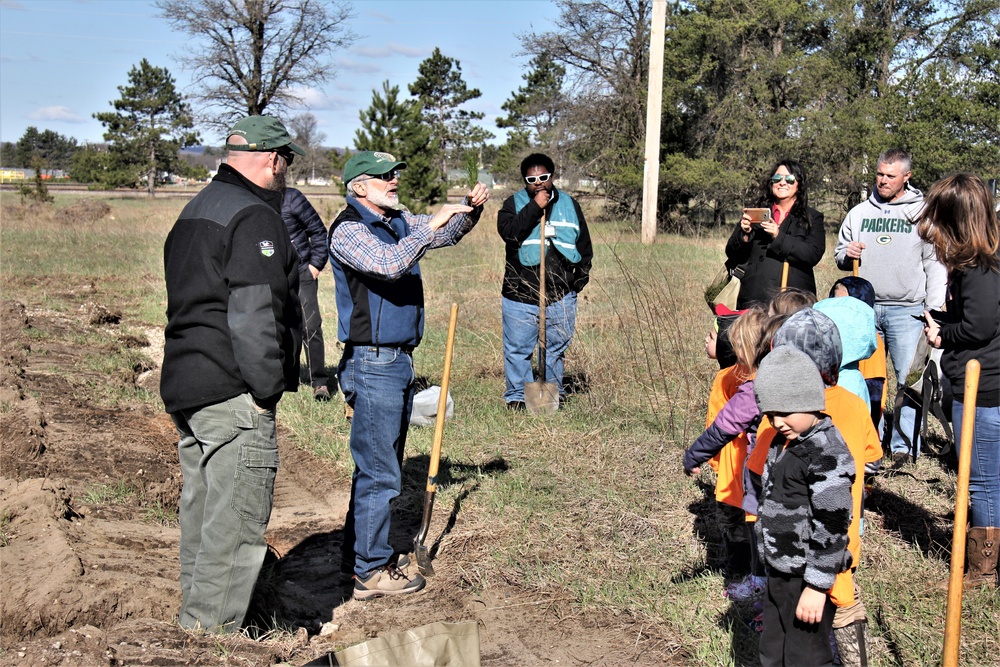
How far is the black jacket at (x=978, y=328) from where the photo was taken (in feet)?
12.9

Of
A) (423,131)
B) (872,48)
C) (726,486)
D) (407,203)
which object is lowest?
(726,486)

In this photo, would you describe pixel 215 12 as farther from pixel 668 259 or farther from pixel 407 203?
pixel 668 259

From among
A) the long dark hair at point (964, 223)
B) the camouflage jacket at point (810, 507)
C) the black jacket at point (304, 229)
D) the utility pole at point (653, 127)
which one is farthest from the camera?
the utility pole at point (653, 127)

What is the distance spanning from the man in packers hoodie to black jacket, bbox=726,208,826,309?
0.54 m

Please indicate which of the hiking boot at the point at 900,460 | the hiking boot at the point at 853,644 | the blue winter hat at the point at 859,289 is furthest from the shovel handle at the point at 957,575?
the hiking boot at the point at 900,460

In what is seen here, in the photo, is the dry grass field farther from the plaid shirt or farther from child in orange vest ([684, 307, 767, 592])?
the plaid shirt

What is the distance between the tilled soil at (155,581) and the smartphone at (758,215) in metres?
2.56

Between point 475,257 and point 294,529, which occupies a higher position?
point 475,257

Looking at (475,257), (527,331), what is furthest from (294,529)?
(475,257)

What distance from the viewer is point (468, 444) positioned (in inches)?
247

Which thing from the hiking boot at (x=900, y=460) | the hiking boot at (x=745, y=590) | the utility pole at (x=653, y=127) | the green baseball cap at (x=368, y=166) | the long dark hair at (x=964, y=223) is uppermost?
the utility pole at (x=653, y=127)

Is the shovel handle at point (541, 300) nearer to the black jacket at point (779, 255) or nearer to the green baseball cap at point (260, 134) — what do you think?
the black jacket at point (779, 255)

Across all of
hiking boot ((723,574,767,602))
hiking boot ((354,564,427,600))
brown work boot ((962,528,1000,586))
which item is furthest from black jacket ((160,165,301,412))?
brown work boot ((962,528,1000,586))

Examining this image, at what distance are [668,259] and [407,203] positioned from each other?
9010 mm
